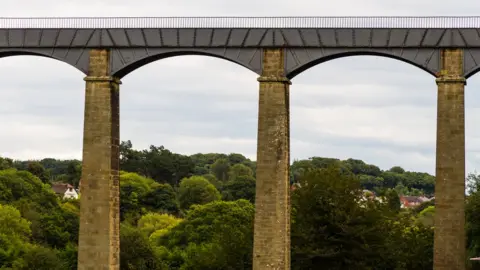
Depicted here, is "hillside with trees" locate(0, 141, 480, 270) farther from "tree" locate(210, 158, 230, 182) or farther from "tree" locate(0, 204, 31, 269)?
"tree" locate(210, 158, 230, 182)

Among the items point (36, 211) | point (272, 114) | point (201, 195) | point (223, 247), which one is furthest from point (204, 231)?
point (272, 114)

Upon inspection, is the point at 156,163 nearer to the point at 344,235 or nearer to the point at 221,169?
the point at 221,169

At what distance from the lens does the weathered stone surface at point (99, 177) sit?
4506cm

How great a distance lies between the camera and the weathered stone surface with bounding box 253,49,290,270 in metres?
44.2

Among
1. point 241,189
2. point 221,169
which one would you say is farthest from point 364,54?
point 221,169

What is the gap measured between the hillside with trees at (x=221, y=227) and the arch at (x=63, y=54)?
49.0 feet

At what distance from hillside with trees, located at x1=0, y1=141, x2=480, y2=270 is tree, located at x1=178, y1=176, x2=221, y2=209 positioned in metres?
0.12

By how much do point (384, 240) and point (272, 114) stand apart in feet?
48.6

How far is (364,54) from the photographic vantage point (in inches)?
1785

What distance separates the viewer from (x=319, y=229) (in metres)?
56.6

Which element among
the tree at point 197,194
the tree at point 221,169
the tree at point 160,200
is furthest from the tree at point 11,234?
the tree at point 221,169

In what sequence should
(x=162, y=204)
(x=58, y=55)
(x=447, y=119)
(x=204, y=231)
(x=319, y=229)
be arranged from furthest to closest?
1. (x=162, y=204)
2. (x=204, y=231)
3. (x=319, y=229)
4. (x=58, y=55)
5. (x=447, y=119)

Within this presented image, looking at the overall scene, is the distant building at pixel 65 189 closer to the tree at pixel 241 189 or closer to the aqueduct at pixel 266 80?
the tree at pixel 241 189

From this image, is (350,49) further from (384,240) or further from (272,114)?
(384,240)
